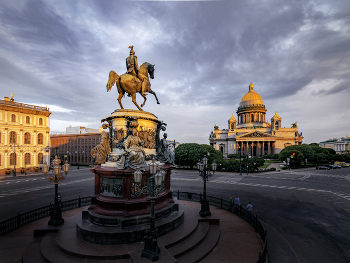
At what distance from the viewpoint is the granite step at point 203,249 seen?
7.96 meters

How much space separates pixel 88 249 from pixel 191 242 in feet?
15.3

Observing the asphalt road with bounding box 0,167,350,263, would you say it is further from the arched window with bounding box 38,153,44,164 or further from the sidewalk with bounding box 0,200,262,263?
the arched window with bounding box 38,153,44,164

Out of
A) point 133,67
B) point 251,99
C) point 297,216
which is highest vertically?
point 251,99

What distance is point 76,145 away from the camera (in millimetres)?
67375

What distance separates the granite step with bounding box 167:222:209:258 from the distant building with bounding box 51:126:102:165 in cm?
5576

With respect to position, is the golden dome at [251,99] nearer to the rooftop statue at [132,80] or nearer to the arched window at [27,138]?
the arched window at [27,138]

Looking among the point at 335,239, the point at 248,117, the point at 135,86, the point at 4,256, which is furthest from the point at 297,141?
the point at 4,256

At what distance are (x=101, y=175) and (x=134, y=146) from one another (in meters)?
2.50

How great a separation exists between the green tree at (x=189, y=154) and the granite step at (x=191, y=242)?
107ft

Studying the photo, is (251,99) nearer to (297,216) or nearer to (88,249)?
(297,216)

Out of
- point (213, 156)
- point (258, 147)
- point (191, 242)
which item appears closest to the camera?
point (191, 242)

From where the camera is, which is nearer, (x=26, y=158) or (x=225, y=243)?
(x=225, y=243)

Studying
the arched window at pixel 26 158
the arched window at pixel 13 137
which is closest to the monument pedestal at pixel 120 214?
the arched window at pixel 13 137

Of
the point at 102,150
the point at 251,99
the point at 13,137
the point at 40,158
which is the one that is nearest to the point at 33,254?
the point at 102,150
